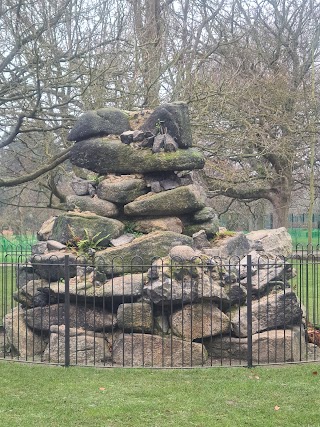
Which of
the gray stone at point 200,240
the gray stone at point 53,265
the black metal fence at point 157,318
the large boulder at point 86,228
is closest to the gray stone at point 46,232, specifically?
the large boulder at point 86,228

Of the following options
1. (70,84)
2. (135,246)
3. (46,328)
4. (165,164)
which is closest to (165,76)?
(70,84)

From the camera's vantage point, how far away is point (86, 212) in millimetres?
9625

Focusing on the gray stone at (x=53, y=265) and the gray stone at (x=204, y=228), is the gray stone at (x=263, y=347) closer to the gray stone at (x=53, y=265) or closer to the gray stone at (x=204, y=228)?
the gray stone at (x=204, y=228)

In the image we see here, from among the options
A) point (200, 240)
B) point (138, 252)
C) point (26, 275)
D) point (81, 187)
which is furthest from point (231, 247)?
point (26, 275)


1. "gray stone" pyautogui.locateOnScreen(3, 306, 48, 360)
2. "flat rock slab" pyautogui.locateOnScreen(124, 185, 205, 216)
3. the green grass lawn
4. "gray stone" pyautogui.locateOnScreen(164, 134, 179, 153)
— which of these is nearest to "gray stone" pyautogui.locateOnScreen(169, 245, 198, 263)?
"flat rock slab" pyautogui.locateOnScreen(124, 185, 205, 216)

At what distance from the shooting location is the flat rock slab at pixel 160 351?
8.18 m

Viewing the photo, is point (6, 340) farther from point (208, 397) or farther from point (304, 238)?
point (304, 238)

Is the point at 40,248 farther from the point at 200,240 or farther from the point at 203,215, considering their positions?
the point at 203,215

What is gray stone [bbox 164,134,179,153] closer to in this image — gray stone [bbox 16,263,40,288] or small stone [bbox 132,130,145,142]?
small stone [bbox 132,130,145,142]

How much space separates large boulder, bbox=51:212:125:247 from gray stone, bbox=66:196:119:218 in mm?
280

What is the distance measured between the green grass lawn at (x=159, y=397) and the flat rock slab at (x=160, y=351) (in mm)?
501

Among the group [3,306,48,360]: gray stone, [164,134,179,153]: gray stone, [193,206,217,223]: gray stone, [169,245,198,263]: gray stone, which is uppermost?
[164,134,179,153]: gray stone

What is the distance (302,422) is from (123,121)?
19.9ft

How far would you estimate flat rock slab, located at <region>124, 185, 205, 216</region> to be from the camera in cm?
952
